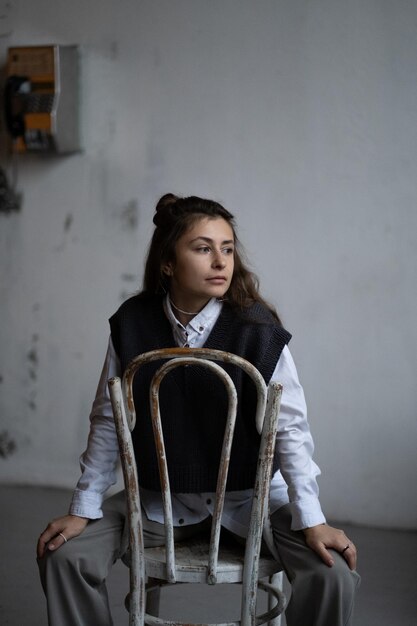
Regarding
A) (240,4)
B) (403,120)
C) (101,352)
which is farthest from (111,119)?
(403,120)

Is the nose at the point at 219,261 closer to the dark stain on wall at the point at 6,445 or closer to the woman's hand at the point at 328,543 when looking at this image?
the woman's hand at the point at 328,543

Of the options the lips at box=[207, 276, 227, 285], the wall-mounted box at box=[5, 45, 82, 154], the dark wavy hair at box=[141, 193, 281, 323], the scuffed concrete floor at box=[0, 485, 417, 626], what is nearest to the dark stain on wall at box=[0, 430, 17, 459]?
the scuffed concrete floor at box=[0, 485, 417, 626]

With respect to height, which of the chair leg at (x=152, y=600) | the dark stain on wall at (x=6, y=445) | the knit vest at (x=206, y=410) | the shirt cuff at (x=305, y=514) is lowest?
the dark stain on wall at (x=6, y=445)

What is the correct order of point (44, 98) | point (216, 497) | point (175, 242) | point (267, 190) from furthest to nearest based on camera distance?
point (44, 98)
point (267, 190)
point (175, 242)
point (216, 497)

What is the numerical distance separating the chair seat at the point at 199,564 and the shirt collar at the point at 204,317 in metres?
0.46

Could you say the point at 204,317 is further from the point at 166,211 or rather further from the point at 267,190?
the point at 267,190

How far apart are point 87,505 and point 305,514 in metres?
0.45

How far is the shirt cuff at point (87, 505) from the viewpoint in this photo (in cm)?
162

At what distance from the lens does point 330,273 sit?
10.2 ft

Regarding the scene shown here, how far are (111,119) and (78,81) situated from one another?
0.72 ft

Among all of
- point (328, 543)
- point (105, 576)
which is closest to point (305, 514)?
point (328, 543)

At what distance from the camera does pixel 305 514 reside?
1.52m

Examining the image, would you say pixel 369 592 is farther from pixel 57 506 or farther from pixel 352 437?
pixel 57 506

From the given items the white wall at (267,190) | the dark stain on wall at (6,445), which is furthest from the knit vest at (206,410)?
the dark stain on wall at (6,445)
